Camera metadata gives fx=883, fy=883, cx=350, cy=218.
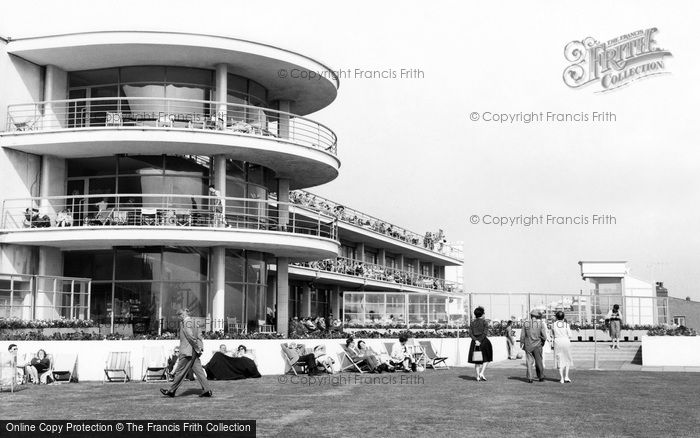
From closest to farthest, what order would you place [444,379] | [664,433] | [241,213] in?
[664,433] < [444,379] < [241,213]

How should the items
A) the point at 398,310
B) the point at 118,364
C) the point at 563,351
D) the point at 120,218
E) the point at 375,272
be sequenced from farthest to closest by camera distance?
the point at 375,272
the point at 398,310
the point at 120,218
the point at 118,364
the point at 563,351

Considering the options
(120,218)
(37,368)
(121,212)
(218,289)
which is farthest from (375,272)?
(37,368)

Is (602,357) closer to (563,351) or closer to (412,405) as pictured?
(563,351)

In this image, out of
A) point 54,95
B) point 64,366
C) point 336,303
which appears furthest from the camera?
point 336,303

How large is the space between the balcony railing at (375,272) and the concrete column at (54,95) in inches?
581

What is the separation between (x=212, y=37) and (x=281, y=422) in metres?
17.8

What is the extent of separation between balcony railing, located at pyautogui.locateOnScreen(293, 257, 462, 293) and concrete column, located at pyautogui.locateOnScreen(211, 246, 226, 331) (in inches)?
477

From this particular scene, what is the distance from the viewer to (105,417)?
13852 millimetres

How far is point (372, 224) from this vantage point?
57.6m

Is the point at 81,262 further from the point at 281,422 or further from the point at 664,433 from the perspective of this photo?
the point at 664,433

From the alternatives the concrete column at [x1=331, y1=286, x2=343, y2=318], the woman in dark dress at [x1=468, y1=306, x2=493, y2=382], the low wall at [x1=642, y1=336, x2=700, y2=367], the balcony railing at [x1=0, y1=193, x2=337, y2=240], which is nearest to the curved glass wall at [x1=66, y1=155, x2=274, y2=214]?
the balcony railing at [x1=0, y1=193, x2=337, y2=240]

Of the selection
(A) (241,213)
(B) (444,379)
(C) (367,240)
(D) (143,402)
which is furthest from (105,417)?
(C) (367,240)

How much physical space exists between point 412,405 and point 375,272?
39018 mm

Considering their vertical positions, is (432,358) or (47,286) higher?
(47,286)
